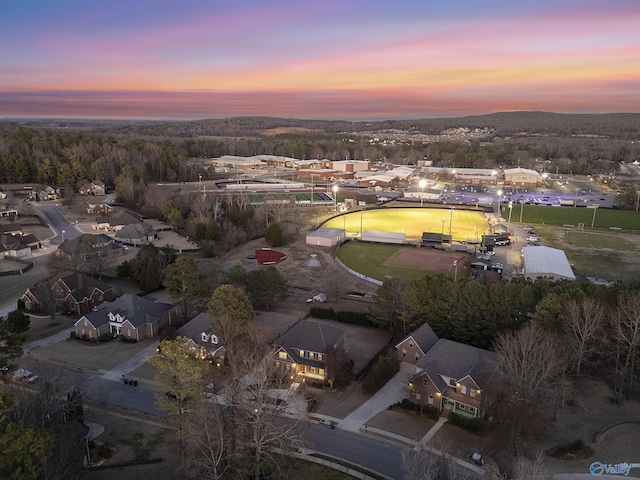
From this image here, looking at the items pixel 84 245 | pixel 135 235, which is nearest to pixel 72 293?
pixel 84 245

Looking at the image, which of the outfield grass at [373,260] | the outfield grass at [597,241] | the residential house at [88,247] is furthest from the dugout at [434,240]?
the residential house at [88,247]

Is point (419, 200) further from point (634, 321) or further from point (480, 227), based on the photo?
point (634, 321)

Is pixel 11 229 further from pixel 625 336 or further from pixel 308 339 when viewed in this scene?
pixel 625 336

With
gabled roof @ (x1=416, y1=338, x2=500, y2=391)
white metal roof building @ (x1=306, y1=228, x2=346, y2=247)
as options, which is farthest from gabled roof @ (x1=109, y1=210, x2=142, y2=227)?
gabled roof @ (x1=416, y1=338, x2=500, y2=391)

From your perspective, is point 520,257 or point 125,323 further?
point 520,257

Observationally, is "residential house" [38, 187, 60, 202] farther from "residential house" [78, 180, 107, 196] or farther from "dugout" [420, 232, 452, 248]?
"dugout" [420, 232, 452, 248]

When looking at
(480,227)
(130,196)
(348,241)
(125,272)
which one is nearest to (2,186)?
(130,196)
